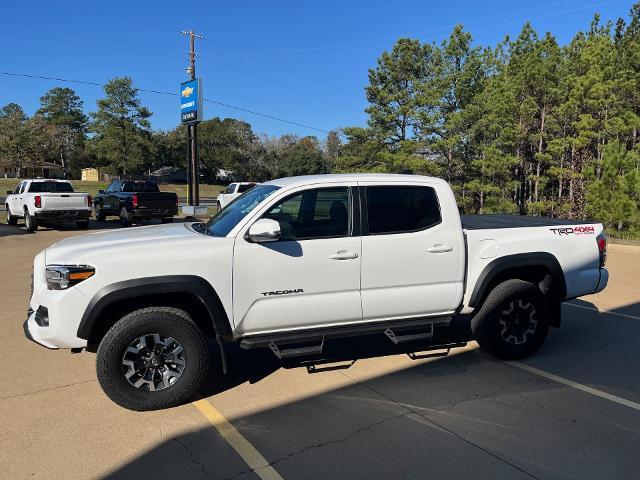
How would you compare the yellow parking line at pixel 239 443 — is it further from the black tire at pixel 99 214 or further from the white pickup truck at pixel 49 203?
the black tire at pixel 99 214

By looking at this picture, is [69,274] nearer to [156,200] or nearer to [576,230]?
[576,230]

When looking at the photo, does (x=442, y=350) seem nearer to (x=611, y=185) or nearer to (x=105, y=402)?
(x=105, y=402)

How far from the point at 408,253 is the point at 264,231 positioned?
1358 millimetres

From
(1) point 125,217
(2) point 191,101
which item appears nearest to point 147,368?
(1) point 125,217

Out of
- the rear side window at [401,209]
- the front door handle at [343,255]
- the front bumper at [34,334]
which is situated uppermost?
the rear side window at [401,209]

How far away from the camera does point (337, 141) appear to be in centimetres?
10531

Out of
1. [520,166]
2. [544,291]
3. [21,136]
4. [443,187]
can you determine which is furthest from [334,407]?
[21,136]

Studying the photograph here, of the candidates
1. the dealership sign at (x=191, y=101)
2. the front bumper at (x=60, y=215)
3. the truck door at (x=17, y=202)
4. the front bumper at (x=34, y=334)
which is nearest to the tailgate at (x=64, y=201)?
the front bumper at (x=60, y=215)

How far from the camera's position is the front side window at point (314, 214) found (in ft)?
14.2

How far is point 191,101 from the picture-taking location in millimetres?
26031

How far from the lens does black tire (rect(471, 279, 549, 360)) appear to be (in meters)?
4.92

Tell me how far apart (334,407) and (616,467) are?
1.95 metres

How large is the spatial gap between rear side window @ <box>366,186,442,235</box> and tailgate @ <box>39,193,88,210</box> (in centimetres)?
1535

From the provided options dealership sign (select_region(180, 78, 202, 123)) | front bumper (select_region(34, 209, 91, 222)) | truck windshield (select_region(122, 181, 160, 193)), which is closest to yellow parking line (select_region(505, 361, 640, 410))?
front bumper (select_region(34, 209, 91, 222))
